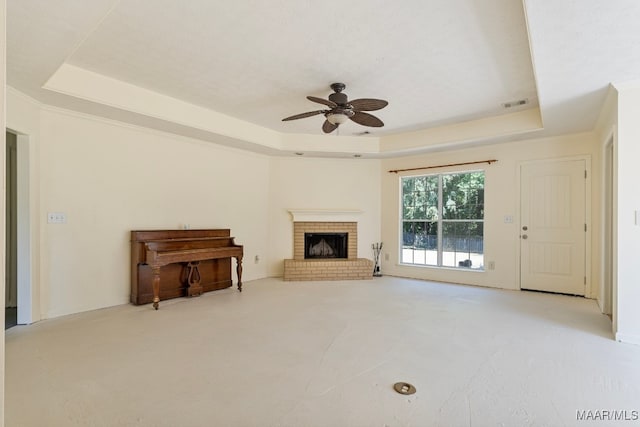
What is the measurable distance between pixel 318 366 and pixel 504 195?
4.32m

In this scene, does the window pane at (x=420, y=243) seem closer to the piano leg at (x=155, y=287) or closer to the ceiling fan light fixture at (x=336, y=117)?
the ceiling fan light fixture at (x=336, y=117)

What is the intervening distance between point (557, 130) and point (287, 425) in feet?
16.0

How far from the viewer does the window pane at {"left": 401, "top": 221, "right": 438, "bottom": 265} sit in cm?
615

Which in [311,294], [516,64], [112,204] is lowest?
[311,294]

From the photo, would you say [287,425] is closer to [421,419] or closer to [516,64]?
[421,419]

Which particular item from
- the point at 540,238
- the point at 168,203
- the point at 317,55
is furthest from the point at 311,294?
the point at 540,238

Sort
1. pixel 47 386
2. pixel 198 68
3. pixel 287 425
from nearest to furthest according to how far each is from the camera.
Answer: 1. pixel 287 425
2. pixel 47 386
3. pixel 198 68

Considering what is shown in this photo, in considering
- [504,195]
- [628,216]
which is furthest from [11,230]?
[504,195]

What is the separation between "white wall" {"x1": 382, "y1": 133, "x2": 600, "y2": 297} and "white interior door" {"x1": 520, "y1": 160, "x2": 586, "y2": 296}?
0.35 feet

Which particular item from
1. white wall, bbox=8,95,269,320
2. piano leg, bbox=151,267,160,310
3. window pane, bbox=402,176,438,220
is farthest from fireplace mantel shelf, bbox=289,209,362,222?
piano leg, bbox=151,267,160,310

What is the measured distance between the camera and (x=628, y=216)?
305 centimetres

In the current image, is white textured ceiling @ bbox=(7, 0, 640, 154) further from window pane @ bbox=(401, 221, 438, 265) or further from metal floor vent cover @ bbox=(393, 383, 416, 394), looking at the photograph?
window pane @ bbox=(401, 221, 438, 265)

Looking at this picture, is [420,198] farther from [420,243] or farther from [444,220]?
[420,243]

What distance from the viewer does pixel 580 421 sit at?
1.83m
